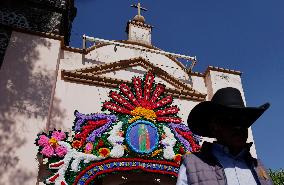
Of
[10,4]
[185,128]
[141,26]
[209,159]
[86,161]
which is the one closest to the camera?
[209,159]

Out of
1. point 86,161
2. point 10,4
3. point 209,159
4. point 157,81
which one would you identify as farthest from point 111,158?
point 10,4

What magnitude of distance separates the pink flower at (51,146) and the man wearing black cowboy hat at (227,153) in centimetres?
517

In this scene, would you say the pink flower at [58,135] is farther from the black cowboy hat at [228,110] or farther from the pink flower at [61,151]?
the black cowboy hat at [228,110]

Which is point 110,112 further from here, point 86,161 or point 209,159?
point 209,159

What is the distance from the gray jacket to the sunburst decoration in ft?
18.4

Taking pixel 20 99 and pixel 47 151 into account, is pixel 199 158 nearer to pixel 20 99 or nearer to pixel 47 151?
pixel 47 151

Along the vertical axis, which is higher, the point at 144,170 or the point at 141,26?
the point at 141,26

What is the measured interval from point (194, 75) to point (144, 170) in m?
4.15

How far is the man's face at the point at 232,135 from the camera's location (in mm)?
2527

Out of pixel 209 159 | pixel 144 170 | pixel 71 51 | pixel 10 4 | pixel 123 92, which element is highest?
pixel 10 4

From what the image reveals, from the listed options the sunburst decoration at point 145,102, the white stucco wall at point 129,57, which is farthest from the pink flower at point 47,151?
the white stucco wall at point 129,57

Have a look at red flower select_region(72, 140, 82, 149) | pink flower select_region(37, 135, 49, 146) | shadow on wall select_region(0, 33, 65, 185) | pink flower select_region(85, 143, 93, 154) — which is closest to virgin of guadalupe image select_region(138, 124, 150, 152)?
pink flower select_region(85, 143, 93, 154)

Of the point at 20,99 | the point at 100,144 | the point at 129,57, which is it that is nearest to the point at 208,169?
the point at 100,144

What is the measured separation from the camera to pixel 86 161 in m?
7.33
